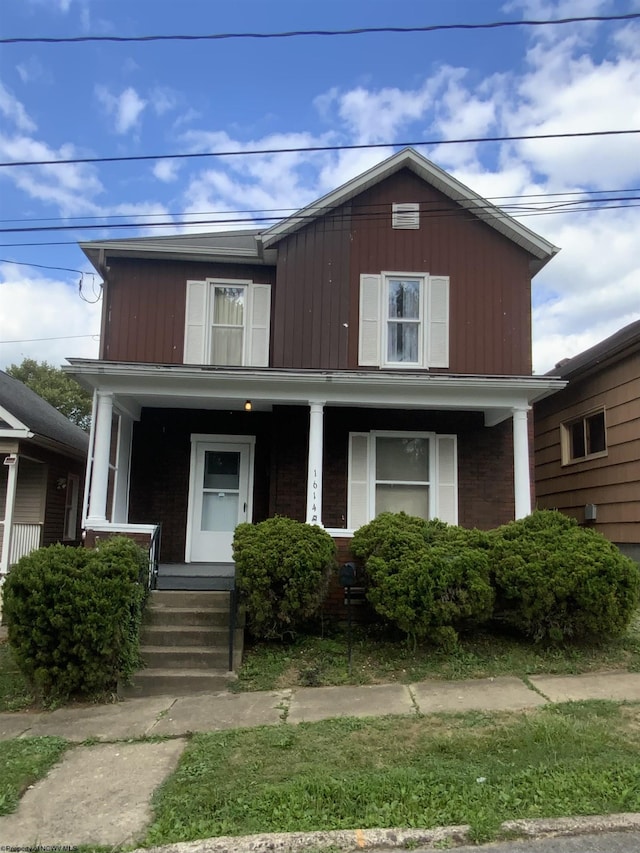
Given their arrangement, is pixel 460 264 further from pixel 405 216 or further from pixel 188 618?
pixel 188 618

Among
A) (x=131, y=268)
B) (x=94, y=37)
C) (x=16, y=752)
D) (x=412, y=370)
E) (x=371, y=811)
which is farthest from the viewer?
(x=131, y=268)

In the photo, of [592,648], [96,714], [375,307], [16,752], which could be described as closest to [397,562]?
[592,648]

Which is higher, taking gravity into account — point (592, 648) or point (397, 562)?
point (397, 562)

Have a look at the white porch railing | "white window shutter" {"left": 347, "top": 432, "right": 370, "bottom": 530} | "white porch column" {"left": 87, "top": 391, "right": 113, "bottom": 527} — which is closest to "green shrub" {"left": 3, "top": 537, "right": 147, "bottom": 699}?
"white porch column" {"left": 87, "top": 391, "right": 113, "bottom": 527}

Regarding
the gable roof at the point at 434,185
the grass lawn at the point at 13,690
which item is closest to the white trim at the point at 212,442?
the gable roof at the point at 434,185

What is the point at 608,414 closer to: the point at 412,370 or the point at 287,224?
the point at 412,370

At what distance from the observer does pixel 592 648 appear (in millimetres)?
7316

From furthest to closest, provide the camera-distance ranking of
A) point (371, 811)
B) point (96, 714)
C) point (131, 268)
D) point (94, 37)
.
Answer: point (131, 268), point (94, 37), point (96, 714), point (371, 811)

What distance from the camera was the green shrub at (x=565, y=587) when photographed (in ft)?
23.1

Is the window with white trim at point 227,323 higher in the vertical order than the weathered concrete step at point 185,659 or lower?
higher

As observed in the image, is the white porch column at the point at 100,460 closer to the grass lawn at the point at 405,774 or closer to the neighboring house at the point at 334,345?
the neighboring house at the point at 334,345

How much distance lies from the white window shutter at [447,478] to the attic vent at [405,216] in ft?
12.0

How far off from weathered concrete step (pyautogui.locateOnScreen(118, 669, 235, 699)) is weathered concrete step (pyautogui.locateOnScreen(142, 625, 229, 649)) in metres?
0.57

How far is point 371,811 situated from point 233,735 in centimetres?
179
